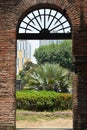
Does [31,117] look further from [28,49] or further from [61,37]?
[28,49]

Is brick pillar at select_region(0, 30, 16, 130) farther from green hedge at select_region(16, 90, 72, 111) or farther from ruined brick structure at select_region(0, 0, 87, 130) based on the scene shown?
green hedge at select_region(16, 90, 72, 111)

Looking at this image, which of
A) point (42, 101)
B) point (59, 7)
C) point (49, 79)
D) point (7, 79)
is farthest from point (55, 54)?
point (7, 79)

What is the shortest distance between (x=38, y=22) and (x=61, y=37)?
774mm

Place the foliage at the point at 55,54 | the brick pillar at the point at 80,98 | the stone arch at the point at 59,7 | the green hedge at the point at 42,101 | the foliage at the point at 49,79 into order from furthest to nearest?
1. the foliage at the point at 55,54
2. the foliage at the point at 49,79
3. the green hedge at the point at 42,101
4. the stone arch at the point at 59,7
5. the brick pillar at the point at 80,98

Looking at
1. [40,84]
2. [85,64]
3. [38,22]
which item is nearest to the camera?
[85,64]

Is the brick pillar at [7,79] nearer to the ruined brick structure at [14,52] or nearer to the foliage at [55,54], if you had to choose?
the ruined brick structure at [14,52]

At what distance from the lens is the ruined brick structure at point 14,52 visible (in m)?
9.13

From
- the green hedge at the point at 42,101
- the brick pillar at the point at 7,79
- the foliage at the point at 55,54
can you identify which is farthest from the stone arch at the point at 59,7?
the foliage at the point at 55,54

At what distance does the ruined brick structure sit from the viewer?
360 inches

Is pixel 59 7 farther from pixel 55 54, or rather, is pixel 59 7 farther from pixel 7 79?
pixel 55 54

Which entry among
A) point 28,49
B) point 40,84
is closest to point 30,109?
point 40,84

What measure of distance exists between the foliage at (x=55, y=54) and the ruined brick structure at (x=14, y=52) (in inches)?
1796

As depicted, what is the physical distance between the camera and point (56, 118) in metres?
16.7

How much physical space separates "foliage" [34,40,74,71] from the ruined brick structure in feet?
150
